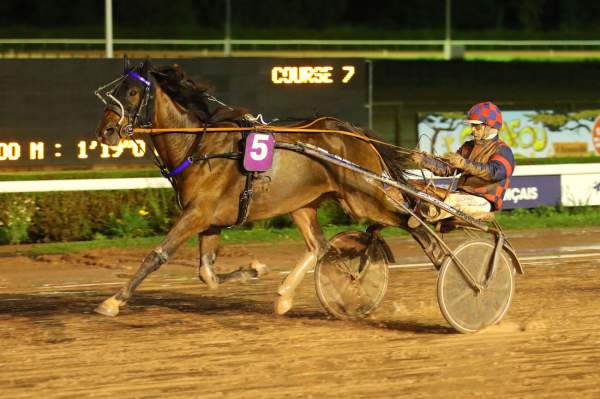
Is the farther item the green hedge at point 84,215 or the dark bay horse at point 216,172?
the green hedge at point 84,215

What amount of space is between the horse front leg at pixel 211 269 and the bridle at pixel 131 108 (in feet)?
2.71

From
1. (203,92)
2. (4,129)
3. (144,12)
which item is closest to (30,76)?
(4,129)

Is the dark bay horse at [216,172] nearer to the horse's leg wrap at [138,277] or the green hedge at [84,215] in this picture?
the horse's leg wrap at [138,277]

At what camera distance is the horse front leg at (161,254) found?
23.4 feet

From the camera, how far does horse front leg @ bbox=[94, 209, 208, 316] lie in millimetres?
7117

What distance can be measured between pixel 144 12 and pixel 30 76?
1261 inches

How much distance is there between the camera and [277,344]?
21.7 feet

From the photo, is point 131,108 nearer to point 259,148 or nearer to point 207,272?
point 259,148

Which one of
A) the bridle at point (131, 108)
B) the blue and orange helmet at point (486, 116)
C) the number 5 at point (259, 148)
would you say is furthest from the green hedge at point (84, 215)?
the blue and orange helmet at point (486, 116)

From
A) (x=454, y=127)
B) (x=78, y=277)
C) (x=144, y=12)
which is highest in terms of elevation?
(x=144, y=12)

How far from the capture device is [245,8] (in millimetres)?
44625

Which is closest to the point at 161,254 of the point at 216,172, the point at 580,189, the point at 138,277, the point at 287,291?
the point at 138,277

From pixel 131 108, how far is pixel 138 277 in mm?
1023

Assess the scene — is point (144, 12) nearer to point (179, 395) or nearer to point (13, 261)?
point (13, 261)
